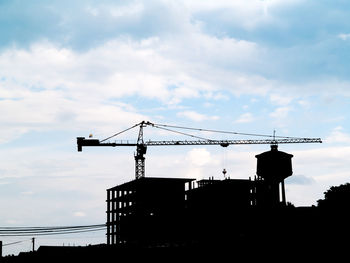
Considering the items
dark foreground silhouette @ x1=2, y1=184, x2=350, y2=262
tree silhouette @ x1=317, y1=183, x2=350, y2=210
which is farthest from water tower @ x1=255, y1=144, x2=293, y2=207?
dark foreground silhouette @ x1=2, y1=184, x2=350, y2=262

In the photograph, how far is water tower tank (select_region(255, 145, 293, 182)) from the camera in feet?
241

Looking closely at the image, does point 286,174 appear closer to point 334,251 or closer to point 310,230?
point 310,230

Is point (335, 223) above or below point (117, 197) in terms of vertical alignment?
below

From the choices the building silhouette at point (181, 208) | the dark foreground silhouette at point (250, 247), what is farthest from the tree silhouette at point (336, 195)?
the dark foreground silhouette at point (250, 247)

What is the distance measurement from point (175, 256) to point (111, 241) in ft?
184

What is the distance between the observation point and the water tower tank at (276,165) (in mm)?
73500

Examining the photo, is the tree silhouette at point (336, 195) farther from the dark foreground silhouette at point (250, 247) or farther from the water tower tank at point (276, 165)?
the dark foreground silhouette at point (250, 247)

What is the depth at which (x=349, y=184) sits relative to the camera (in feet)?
281

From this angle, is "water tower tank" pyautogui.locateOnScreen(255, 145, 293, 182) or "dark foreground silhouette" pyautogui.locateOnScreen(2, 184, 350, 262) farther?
"water tower tank" pyautogui.locateOnScreen(255, 145, 293, 182)

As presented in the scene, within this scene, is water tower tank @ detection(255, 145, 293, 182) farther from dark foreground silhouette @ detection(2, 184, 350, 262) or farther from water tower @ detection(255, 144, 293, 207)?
dark foreground silhouette @ detection(2, 184, 350, 262)

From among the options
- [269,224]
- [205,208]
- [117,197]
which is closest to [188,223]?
[205,208]

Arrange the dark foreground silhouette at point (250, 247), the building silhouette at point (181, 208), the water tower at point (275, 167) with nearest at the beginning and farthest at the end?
the dark foreground silhouette at point (250, 247)
the water tower at point (275, 167)
the building silhouette at point (181, 208)

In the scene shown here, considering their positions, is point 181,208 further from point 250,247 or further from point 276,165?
point 250,247

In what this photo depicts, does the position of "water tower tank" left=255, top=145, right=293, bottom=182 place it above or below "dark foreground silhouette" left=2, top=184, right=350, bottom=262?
above
